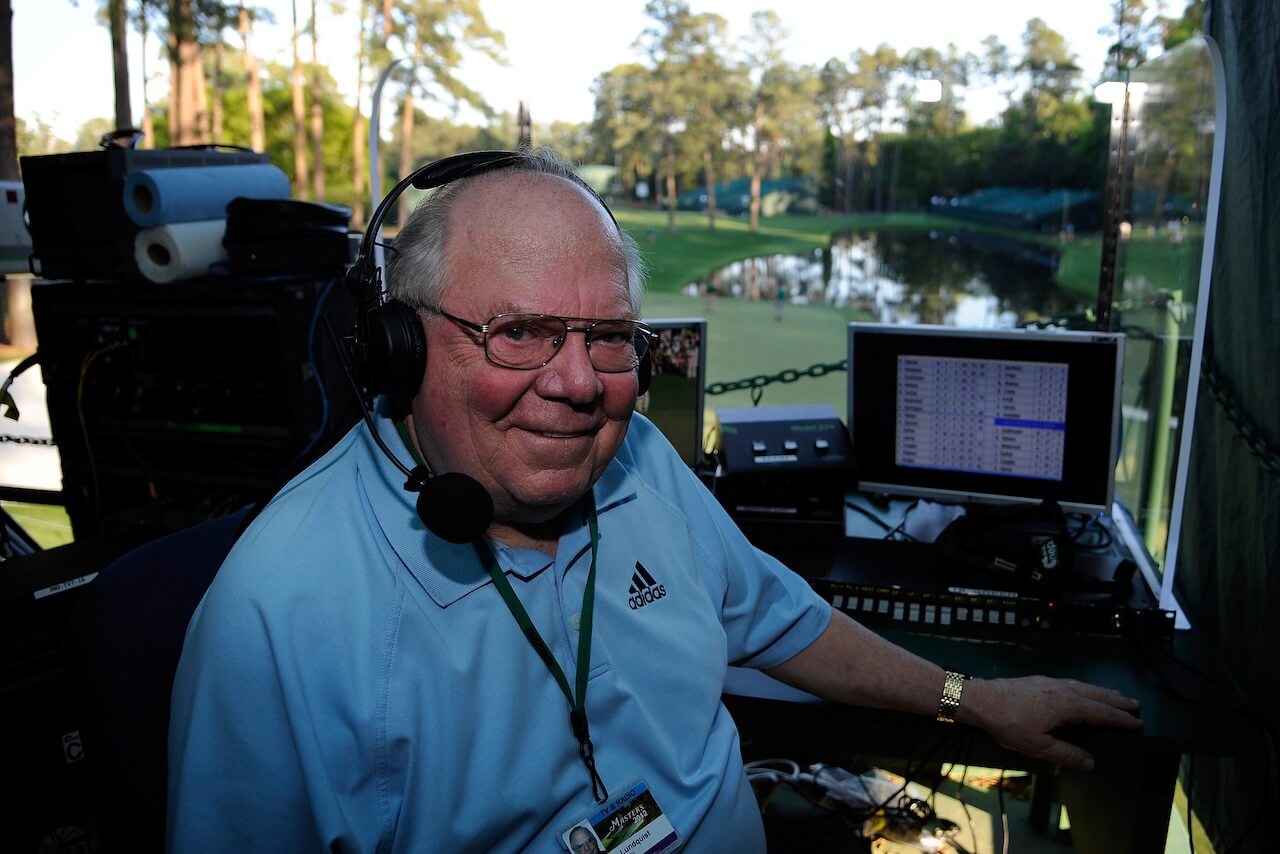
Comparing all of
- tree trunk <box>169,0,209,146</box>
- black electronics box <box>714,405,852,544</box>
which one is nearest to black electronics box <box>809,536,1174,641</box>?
black electronics box <box>714,405,852,544</box>

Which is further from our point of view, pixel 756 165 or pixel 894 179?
pixel 894 179

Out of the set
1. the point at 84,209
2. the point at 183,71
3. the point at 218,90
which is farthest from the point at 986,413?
the point at 218,90

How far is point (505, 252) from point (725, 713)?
2.32ft

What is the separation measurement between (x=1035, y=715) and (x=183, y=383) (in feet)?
5.77

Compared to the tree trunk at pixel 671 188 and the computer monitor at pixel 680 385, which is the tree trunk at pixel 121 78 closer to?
the tree trunk at pixel 671 188

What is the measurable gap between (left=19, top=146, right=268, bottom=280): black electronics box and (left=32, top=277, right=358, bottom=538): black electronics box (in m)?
0.05

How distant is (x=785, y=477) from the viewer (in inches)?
77.6

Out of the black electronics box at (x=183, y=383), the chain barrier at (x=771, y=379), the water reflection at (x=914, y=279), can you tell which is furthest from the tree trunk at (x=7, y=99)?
the chain barrier at (x=771, y=379)

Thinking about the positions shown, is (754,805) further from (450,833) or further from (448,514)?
(448,514)

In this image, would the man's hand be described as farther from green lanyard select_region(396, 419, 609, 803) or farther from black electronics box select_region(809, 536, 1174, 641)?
green lanyard select_region(396, 419, 609, 803)

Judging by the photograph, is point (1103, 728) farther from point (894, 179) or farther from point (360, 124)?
point (360, 124)

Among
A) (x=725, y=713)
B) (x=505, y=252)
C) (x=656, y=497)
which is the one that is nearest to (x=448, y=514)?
(x=505, y=252)

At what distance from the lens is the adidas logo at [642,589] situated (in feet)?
3.60

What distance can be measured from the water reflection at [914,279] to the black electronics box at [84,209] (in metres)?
3.10
